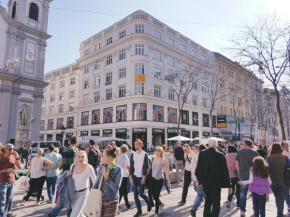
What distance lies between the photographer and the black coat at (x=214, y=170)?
15.8 feet

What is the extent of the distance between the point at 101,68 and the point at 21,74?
14201mm

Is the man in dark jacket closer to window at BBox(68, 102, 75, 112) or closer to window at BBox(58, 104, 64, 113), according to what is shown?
window at BBox(68, 102, 75, 112)

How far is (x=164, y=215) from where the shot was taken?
610 centimetres

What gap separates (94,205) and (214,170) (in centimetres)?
260

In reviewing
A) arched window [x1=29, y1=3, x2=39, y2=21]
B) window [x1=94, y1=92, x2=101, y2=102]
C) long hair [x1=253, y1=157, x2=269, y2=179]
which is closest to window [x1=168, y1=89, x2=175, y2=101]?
window [x1=94, y1=92, x2=101, y2=102]

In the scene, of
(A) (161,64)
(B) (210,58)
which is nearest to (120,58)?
(A) (161,64)

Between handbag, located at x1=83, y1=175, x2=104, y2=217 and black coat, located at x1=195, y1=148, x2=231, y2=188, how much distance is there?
2.36 metres

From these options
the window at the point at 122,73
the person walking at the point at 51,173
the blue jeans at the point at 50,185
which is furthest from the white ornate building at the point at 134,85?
the blue jeans at the point at 50,185

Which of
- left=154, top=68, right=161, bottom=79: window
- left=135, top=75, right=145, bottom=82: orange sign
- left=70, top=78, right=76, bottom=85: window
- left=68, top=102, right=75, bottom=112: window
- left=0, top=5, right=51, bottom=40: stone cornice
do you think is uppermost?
left=0, top=5, right=51, bottom=40: stone cornice

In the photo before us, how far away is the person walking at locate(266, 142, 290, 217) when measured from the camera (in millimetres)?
5387

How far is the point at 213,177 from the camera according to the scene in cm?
484

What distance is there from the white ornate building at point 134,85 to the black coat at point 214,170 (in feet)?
86.9

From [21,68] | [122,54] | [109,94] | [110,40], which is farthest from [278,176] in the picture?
[110,40]

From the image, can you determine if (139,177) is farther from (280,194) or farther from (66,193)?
(280,194)
